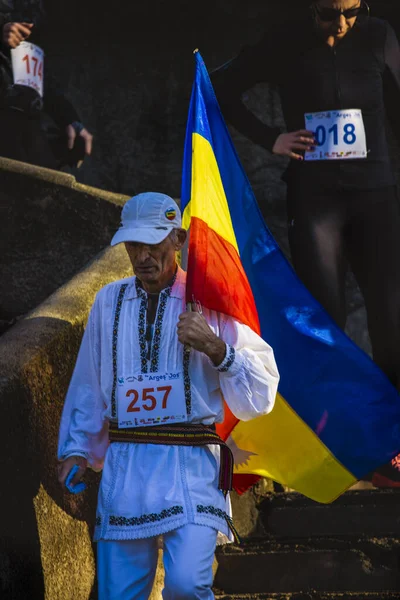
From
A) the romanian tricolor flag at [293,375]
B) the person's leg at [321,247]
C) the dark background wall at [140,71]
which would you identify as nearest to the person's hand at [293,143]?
the person's leg at [321,247]

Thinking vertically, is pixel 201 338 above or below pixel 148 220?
below

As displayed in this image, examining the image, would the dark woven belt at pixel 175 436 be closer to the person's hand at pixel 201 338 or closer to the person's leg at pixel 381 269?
the person's hand at pixel 201 338

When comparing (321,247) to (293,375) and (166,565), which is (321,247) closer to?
(293,375)

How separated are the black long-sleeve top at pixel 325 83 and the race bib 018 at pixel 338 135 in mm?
40

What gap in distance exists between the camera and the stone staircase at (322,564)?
15.1ft

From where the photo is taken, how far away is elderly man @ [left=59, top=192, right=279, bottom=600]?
3.47 meters

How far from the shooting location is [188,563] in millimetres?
3406

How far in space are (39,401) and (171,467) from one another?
0.64 metres

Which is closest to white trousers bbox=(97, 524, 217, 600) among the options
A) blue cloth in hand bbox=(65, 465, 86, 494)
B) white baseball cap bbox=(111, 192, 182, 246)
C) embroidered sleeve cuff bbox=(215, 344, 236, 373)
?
blue cloth in hand bbox=(65, 465, 86, 494)

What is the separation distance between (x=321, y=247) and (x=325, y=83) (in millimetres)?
859

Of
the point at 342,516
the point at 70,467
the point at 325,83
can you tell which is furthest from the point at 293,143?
the point at 70,467

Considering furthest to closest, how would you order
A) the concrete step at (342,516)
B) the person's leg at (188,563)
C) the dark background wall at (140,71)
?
the dark background wall at (140,71)
the concrete step at (342,516)
the person's leg at (188,563)

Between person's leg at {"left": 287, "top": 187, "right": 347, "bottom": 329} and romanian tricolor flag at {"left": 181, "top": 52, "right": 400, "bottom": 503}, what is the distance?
100 centimetres

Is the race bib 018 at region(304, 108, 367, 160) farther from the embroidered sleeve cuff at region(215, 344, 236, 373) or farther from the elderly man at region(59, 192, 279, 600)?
the embroidered sleeve cuff at region(215, 344, 236, 373)
